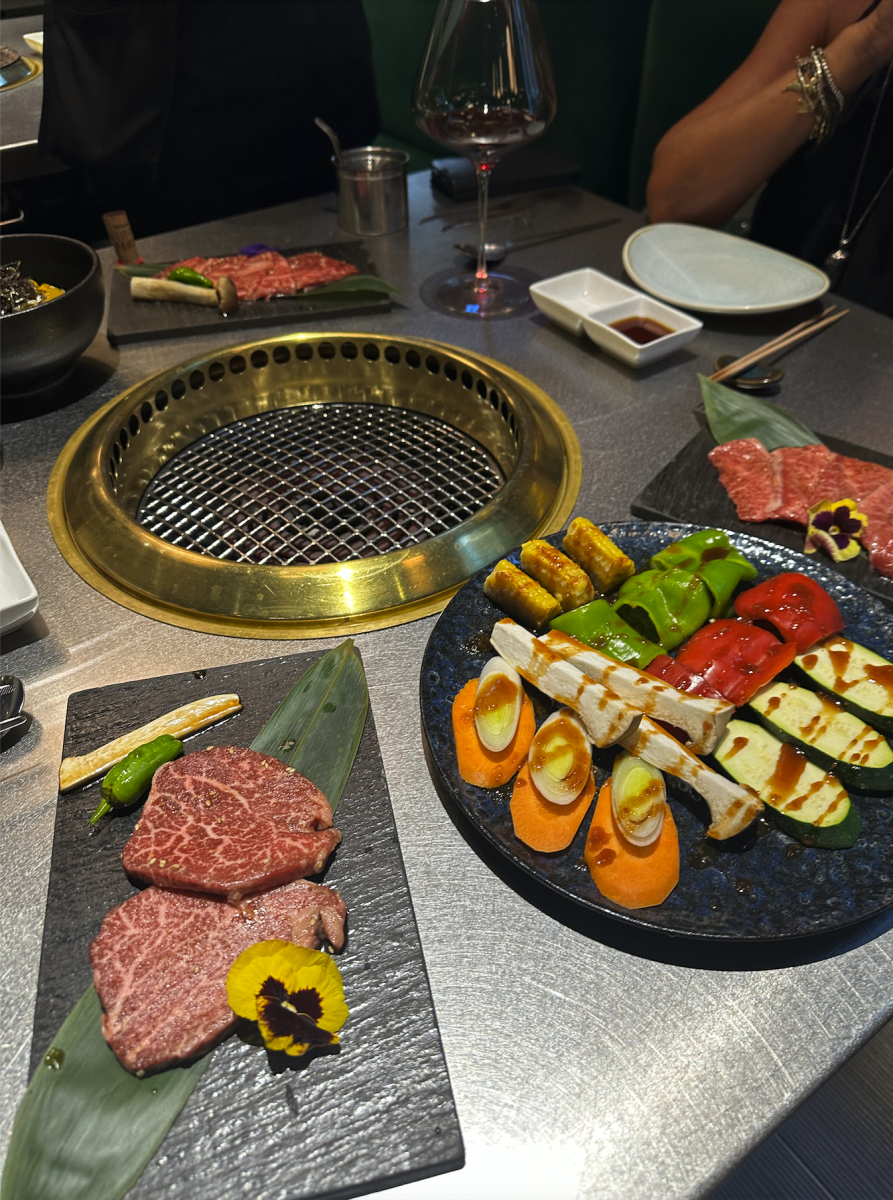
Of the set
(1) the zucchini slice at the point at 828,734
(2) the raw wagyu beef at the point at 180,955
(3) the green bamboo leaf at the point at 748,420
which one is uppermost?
(3) the green bamboo leaf at the point at 748,420

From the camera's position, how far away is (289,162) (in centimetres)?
315

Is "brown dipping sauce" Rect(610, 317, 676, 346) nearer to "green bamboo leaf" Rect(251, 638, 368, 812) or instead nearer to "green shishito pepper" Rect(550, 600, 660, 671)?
"green shishito pepper" Rect(550, 600, 660, 671)

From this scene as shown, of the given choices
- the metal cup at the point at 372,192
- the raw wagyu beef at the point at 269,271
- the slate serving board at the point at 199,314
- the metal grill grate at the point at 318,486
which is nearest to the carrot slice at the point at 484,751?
the metal grill grate at the point at 318,486

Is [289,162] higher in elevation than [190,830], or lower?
higher

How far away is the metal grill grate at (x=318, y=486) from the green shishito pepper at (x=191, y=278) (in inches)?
19.5

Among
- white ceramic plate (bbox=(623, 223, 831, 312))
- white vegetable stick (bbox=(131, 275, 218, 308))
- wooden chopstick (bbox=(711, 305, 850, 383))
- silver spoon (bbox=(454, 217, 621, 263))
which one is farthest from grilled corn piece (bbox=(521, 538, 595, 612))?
silver spoon (bbox=(454, 217, 621, 263))

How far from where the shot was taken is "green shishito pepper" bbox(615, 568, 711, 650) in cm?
121

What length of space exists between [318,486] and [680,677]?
3.06 feet

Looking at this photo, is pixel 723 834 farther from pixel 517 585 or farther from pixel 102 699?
pixel 102 699

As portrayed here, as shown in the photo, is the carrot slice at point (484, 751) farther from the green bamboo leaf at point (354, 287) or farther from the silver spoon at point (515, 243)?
the silver spoon at point (515, 243)

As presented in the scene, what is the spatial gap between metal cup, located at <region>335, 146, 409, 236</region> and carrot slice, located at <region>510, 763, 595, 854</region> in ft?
6.83

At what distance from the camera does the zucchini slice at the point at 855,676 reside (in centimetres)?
106

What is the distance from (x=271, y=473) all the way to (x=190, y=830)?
985 millimetres

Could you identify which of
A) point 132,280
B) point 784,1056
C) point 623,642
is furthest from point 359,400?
point 784,1056
